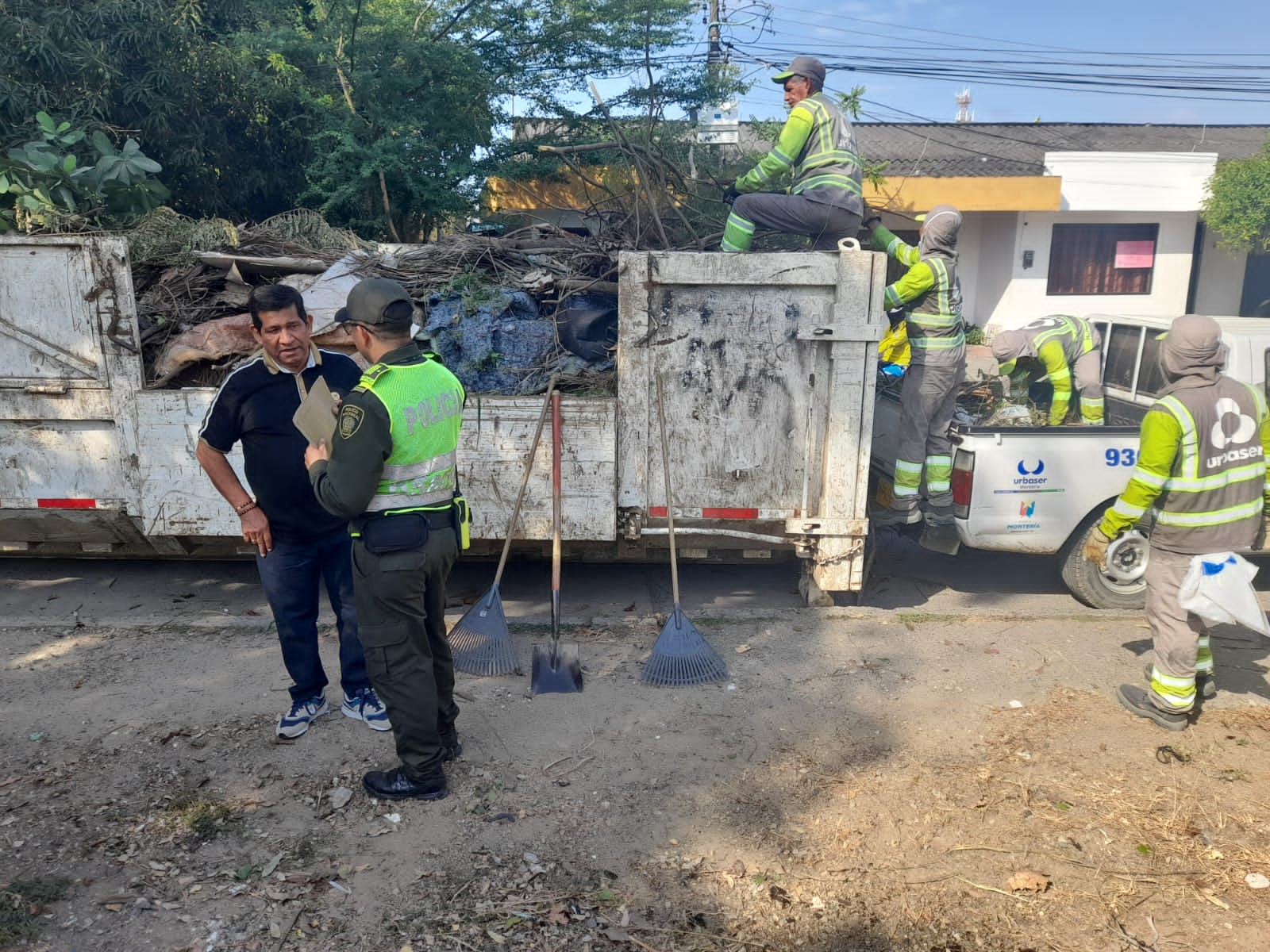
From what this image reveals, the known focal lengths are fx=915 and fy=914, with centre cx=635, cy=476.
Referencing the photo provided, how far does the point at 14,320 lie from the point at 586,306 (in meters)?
2.92

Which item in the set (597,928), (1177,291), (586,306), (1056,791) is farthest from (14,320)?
(1177,291)

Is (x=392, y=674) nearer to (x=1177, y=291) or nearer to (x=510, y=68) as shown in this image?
(x=510, y=68)

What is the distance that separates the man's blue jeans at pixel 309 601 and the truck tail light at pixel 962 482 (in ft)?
10.5

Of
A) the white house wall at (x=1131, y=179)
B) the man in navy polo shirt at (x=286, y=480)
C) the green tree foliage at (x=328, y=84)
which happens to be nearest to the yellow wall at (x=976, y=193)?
the white house wall at (x=1131, y=179)

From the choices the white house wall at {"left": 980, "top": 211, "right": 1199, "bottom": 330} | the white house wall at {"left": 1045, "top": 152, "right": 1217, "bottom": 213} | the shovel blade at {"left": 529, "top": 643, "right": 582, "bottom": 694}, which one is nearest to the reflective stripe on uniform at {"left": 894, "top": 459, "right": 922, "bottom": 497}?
the shovel blade at {"left": 529, "top": 643, "right": 582, "bottom": 694}

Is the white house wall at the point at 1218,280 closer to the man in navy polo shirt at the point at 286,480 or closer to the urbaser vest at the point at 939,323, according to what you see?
the urbaser vest at the point at 939,323

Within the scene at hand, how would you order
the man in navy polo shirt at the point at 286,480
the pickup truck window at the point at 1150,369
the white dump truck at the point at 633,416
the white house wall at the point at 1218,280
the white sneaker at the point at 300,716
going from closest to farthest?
1. the man in navy polo shirt at the point at 286,480
2. the white sneaker at the point at 300,716
3. the white dump truck at the point at 633,416
4. the pickup truck window at the point at 1150,369
5. the white house wall at the point at 1218,280

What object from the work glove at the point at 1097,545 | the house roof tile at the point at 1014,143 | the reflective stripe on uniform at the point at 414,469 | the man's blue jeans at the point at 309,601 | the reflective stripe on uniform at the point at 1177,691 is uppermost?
the house roof tile at the point at 1014,143

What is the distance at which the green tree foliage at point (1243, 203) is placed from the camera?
13609 millimetres

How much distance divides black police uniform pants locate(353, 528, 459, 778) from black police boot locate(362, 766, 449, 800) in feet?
0.13

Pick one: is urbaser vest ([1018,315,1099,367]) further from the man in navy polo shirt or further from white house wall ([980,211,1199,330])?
white house wall ([980,211,1199,330])

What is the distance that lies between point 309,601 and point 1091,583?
4.18 m

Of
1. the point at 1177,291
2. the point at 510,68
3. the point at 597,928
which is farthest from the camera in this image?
the point at 1177,291

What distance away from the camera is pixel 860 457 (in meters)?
4.68
